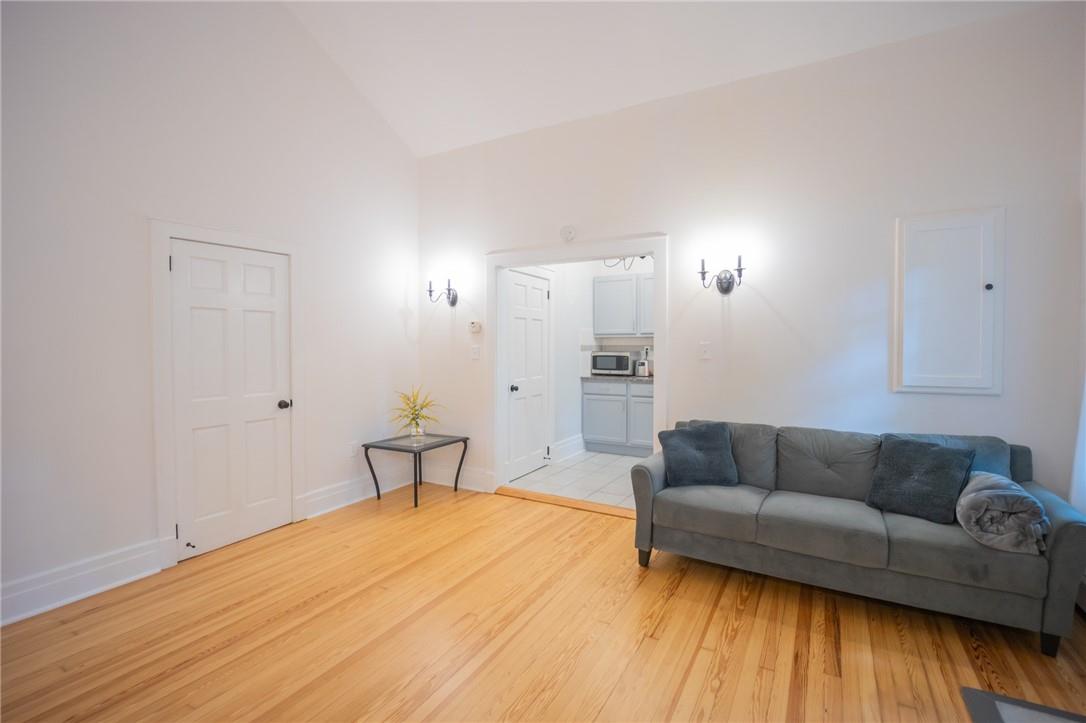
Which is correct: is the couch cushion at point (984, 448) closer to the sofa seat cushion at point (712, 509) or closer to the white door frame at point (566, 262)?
the sofa seat cushion at point (712, 509)

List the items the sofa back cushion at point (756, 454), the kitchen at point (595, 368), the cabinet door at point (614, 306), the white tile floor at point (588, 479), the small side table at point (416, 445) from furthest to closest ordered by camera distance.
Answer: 1. the cabinet door at point (614, 306)
2. the kitchen at point (595, 368)
3. the white tile floor at point (588, 479)
4. the small side table at point (416, 445)
5. the sofa back cushion at point (756, 454)

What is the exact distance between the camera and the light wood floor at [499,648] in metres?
1.97

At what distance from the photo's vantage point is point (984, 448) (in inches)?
112

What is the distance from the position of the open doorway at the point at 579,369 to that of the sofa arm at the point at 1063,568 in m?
2.22

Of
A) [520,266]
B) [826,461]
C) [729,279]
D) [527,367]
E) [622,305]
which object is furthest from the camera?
[622,305]

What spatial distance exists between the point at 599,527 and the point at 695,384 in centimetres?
132

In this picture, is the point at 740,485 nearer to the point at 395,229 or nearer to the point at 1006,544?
the point at 1006,544

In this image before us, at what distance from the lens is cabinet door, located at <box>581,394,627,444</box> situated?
6121 mm

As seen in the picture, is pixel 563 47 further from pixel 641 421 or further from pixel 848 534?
pixel 641 421

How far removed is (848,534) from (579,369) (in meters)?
4.01

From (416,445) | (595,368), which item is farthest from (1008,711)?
(595,368)

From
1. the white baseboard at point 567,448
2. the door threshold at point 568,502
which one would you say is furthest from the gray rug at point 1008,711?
the white baseboard at point 567,448

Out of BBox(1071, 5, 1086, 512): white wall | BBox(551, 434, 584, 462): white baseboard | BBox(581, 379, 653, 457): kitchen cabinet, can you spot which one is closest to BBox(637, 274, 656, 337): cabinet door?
BBox(581, 379, 653, 457): kitchen cabinet

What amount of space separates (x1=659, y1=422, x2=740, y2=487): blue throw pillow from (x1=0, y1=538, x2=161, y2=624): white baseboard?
10.7 feet
